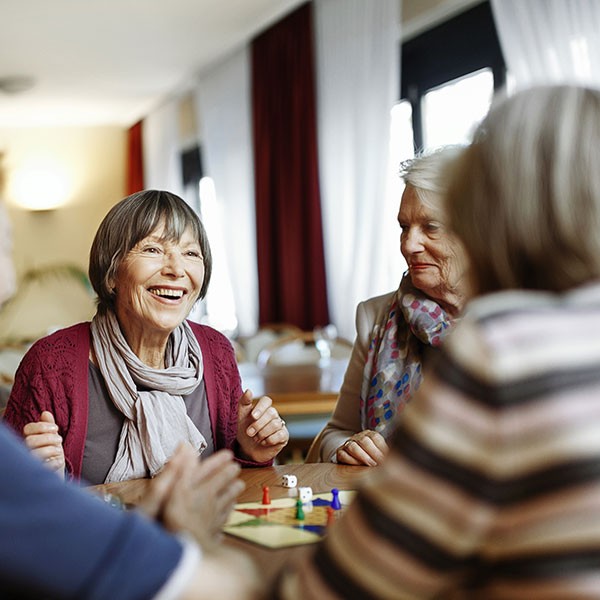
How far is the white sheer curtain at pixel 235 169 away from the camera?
8.18 m

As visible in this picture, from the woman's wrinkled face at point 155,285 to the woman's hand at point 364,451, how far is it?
0.50 meters

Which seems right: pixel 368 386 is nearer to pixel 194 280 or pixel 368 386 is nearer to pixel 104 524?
pixel 194 280

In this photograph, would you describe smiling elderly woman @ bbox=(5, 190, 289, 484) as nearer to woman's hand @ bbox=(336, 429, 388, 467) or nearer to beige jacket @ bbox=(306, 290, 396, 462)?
woman's hand @ bbox=(336, 429, 388, 467)

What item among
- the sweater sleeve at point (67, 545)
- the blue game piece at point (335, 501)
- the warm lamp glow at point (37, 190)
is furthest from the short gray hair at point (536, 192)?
the warm lamp glow at point (37, 190)

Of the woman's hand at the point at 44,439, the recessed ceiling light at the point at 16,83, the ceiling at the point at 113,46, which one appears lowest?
the woman's hand at the point at 44,439

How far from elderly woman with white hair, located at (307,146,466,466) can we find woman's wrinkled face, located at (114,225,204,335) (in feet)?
1.76

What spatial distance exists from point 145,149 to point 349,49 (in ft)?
16.1

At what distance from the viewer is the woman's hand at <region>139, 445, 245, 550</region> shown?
3.63 feet

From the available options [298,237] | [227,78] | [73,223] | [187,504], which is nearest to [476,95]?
[298,237]

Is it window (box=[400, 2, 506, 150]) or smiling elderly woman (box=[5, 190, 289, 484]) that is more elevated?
window (box=[400, 2, 506, 150])

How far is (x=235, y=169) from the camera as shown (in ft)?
27.6

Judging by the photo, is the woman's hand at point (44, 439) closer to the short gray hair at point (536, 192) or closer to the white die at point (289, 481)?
the white die at point (289, 481)

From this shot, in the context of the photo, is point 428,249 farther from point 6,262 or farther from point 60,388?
point 6,262

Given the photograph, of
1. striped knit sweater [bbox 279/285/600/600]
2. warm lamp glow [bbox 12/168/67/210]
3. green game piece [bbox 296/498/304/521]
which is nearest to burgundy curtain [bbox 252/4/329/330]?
warm lamp glow [bbox 12/168/67/210]
